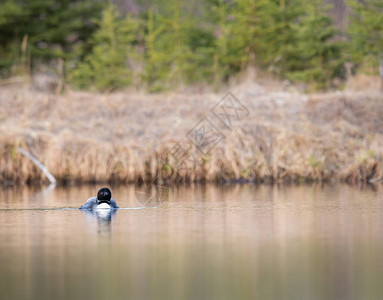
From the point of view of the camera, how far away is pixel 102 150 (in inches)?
786

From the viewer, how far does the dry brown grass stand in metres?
19.8

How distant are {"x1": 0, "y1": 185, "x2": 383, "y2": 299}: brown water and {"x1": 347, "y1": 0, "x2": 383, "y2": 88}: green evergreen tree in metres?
13.2

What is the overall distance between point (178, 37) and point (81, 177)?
37.2 feet

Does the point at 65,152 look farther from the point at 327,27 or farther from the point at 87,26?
the point at 87,26

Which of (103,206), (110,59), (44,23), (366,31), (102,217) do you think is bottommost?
(102,217)

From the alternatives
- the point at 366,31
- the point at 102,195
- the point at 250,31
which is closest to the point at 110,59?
the point at 250,31

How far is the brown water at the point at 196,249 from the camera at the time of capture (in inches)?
300

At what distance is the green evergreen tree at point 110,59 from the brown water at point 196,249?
1198 cm

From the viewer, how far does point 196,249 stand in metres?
9.66

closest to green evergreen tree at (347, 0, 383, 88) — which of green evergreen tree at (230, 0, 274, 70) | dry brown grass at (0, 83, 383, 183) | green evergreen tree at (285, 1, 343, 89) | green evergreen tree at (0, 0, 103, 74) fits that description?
green evergreen tree at (285, 1, 343, 89)

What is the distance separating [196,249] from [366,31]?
1968 cm

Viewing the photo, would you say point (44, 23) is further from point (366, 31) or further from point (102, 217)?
point (102, 217)

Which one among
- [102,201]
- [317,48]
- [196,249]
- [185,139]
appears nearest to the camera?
[196,249]

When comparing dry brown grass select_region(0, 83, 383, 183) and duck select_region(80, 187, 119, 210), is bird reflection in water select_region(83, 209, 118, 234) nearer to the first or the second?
duck select_region(80, 187, 119, 210)
